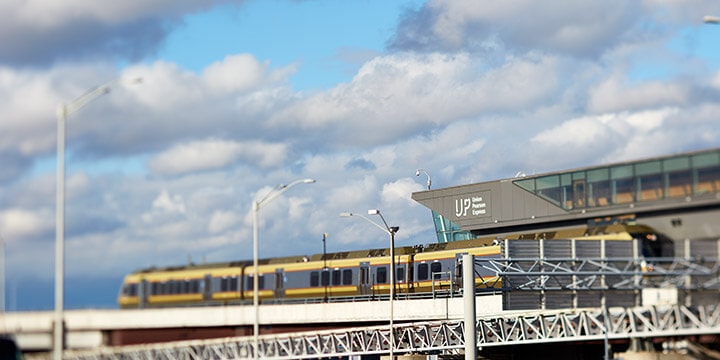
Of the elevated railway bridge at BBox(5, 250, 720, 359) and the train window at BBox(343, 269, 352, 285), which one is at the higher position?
the train window at BBox(343, 269, 352, 285)

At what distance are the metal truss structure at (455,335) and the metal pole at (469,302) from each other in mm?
6481

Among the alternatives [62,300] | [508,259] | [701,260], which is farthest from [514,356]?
[62,300]

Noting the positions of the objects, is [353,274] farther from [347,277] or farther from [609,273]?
[609,273]

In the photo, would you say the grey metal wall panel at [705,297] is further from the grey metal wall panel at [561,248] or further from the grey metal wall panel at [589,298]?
the grey metal wall panel at [561,248]

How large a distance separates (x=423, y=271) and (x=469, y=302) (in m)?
26.2

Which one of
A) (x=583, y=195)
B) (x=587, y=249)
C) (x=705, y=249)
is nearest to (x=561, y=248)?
(x=587, y=249)

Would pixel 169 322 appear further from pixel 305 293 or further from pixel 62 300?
pixel 305 293

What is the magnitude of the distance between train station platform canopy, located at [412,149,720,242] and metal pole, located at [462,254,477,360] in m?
8.83

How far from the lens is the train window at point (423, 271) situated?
291 feet

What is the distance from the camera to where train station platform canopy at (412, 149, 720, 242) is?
192 feet

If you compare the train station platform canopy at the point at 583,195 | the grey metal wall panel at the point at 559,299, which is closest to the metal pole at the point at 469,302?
the grey metal wall panel at the point at 559,299

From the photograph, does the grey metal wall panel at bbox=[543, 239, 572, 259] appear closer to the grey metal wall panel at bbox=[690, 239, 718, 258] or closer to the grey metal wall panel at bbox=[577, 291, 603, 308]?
the grey metal wall panel at bbox=[577, 291, 603, 308]

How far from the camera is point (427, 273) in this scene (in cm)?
8856

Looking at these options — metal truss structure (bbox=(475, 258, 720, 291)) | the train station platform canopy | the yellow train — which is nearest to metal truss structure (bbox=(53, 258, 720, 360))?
metal truss structure (bbox=(475, 258, 720, 291))
